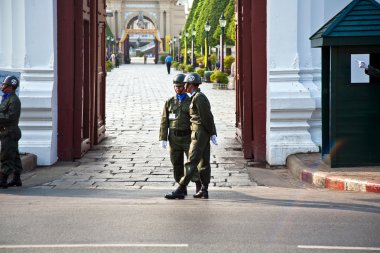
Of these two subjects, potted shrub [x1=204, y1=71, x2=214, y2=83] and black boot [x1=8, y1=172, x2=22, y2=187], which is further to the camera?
potted shrub [x1=204, y1=71, x2=214, y2=83]

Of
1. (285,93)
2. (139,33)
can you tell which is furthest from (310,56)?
(139,33)

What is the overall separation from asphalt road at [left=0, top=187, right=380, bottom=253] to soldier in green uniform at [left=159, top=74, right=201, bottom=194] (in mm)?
654

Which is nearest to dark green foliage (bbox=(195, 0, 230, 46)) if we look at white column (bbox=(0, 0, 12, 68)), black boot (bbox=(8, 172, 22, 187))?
white column (bbox=(0, 0, 12, 68))

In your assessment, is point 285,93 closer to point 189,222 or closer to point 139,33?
point 189,222

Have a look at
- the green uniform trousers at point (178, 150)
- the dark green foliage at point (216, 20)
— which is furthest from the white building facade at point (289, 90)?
the dark green foliage at point (216, 20)

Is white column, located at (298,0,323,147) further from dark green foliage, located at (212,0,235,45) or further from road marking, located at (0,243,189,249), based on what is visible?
dark green foliage, located at (212,0,235,45)

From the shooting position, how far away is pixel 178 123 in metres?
11.2

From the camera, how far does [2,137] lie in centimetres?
1218

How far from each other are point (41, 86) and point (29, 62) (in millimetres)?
490

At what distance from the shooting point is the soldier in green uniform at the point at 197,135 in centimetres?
1095

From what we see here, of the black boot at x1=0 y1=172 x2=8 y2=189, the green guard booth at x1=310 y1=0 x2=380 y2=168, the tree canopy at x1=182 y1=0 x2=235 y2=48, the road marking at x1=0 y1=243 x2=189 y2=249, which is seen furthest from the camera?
the tree canopy at x1=182 y1=0 x2=235 y2=48

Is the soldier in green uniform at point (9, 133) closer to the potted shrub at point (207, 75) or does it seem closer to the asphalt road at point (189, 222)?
the asphalt road at point (189, 222)

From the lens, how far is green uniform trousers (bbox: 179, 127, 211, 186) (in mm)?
10938

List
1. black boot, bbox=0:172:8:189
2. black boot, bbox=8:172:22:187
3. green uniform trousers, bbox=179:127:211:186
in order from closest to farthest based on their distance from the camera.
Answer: green uniform trousers, bbox=179:127:211:186 < black boot, bbox=0:172:8:189 < black boot, bbox=8:172:22:187
